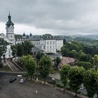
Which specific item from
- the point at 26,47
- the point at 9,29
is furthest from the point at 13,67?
the point at 9,29

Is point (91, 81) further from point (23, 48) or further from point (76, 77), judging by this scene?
point (23, 48)

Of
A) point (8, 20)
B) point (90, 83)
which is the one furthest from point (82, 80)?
point (8, 20)

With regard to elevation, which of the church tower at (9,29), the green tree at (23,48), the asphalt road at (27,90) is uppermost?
the church tower at (9,29)

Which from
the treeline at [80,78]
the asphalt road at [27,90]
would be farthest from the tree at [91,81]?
the asphalt road at [27,90]

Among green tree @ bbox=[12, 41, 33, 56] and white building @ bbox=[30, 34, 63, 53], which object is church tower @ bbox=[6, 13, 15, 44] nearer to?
white building @ bbox=[30, 34, 63, 53]

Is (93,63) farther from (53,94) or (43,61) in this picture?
(53,94)

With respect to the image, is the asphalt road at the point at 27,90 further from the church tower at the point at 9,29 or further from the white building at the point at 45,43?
the white building at the point at 45,43

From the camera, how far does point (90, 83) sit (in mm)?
42219

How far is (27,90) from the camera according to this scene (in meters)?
49.4

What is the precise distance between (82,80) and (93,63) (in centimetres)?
3844

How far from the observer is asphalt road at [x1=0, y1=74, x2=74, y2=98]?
152 feet

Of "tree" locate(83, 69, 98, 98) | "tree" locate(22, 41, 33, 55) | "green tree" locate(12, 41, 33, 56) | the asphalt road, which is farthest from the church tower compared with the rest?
"tree" locate(83, 69, 98, 98)

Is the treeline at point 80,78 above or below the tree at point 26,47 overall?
below

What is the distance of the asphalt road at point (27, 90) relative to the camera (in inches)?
1826
